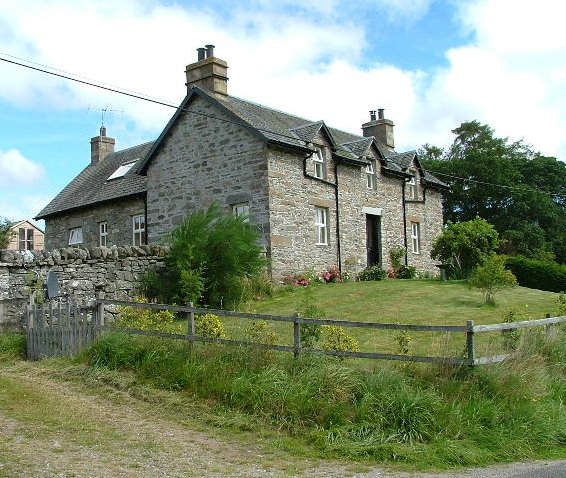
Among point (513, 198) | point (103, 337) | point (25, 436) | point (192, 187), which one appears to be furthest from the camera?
point (513, 198)

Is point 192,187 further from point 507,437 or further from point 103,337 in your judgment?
point 507,437

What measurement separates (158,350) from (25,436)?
323cm

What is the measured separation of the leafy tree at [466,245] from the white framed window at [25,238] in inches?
1943

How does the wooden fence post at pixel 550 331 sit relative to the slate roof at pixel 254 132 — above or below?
below

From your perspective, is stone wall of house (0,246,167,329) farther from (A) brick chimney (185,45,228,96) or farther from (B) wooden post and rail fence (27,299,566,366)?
(A) brick chimney (185,45,228,96)

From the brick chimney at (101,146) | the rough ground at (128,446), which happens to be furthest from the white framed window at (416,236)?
the rough ground at (128,446)

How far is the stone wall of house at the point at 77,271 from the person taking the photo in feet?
51.7

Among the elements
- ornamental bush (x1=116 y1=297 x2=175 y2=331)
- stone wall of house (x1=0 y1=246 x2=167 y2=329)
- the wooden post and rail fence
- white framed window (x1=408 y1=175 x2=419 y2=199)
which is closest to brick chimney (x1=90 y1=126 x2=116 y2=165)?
white framed window (x1=408 y1=175 x2=419 y2=199)

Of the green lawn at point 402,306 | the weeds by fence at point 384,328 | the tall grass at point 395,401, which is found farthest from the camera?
the green lawn at point 402,306

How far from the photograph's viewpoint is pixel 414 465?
301 inches

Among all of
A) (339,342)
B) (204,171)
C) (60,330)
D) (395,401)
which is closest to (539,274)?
(204,171)

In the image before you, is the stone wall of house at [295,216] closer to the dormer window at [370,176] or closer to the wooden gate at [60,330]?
the dormer window at [370,176]

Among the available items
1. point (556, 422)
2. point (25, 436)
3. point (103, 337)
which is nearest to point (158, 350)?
point (103, 337)

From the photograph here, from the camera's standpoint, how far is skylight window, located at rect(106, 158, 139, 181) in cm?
3111
